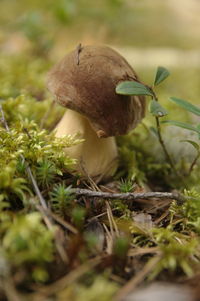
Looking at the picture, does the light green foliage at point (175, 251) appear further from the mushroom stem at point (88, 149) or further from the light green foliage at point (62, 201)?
the mushroom stem at point (88, 149)

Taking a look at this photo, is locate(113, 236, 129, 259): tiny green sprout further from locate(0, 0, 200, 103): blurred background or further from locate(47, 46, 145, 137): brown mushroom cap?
locate(0, 0, 200, 103): blurred background

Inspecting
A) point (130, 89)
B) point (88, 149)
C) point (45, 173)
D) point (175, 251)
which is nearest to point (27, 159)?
point (45, 173)

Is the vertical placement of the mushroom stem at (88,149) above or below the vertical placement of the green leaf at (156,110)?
below

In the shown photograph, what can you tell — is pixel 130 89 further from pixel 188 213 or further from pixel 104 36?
pixel 104 36

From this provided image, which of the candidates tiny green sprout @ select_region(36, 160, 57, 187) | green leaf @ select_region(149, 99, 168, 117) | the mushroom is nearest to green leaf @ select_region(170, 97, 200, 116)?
green leaf @ select_region(149, 99, 168, 117)

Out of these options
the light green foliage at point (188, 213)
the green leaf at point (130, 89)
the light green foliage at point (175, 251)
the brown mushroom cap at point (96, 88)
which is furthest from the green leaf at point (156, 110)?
the light green foliage at point (175, 251)

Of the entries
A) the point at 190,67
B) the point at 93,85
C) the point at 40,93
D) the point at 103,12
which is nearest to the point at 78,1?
the point at 103,12

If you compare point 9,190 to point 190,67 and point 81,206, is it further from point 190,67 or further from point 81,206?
point 190,67
